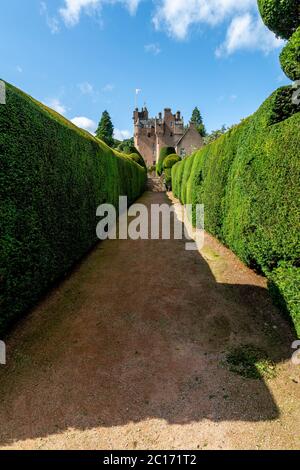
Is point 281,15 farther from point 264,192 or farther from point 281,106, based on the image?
point 264,192

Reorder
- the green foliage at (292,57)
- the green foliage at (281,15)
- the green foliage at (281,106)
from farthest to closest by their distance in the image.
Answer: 1. the green foliage at (281,15)
2. the green foliage at (281,106)
3. the green foliage at (292,57)

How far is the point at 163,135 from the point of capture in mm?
57344

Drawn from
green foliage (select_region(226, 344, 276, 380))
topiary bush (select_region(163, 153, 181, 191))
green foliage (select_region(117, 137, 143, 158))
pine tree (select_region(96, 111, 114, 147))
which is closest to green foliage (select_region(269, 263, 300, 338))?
green foliage (select_region(226, 344, 276, 380))

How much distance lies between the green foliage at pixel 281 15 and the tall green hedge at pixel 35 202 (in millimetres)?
5929

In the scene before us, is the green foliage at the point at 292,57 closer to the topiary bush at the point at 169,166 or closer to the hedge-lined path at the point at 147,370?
the hedge-lined path at the point at 147,370

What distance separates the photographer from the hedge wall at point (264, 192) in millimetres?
4867

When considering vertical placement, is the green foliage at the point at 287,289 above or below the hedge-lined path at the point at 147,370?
above

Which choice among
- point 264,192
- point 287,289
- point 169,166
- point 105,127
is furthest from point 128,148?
point 287,289

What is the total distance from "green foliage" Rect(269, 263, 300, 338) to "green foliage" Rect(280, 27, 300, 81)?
385cm

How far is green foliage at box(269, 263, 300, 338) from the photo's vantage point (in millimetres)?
4543

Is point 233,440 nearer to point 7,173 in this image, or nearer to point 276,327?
point 276,327

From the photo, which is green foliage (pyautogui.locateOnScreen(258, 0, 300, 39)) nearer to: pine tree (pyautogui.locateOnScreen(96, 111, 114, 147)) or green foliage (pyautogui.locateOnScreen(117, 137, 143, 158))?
green foliage (pyautogui.locateOnScreen(117, 137, 143, 158))

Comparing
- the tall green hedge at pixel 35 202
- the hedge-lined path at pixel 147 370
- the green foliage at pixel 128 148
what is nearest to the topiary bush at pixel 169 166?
the green foliage at pixel 128 148
